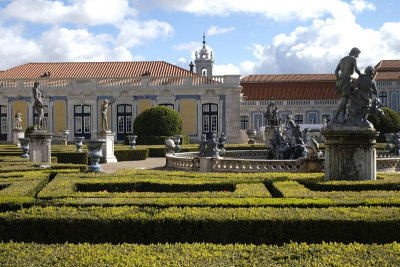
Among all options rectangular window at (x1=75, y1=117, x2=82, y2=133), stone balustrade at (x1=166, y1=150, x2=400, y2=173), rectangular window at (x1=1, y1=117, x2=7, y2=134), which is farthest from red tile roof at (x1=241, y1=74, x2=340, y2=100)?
stone balustrade at (x1=166, y1=150, x2=400, y2=173)

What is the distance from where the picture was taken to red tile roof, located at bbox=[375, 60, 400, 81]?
4966 cm

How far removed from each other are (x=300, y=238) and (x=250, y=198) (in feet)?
4.29

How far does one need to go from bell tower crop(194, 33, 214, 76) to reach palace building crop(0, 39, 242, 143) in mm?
26259

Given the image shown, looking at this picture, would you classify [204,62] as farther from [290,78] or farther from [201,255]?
[201,255]

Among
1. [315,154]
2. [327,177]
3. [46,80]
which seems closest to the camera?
[327,177]

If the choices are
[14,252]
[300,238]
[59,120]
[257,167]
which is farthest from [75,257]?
[59,120]

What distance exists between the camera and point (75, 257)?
4527 millimetres

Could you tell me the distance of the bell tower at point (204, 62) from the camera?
6247 centimetres

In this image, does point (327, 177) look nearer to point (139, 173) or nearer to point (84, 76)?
point (139, 173)

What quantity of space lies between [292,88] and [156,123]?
2592 centimetres

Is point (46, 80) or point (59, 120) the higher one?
point (46, 80)

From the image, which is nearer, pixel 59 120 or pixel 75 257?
pixel 75 257

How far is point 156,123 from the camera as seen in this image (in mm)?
28062

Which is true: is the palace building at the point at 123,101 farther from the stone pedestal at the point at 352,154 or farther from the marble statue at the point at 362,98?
the stone pedestal at the point at 352,154
